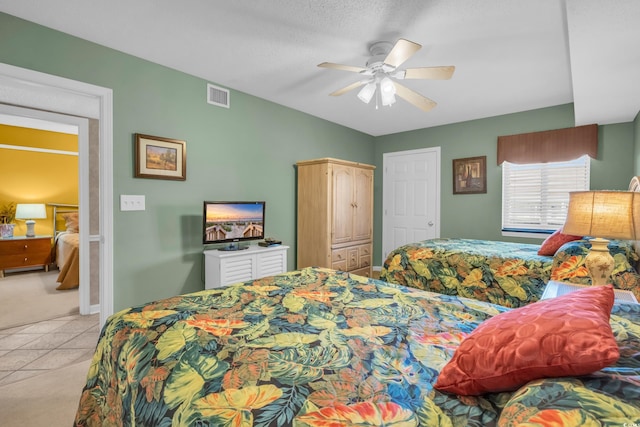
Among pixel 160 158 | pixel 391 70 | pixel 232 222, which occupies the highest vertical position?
pixel 391 70

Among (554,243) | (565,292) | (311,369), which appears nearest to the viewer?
(311,369)

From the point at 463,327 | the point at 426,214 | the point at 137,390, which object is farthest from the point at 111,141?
the point at 426,214

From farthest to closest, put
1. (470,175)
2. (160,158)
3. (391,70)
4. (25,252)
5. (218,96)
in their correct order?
1. (25,252)
2. (470,175)
3. (218,96)
4. (160,158)
5. (391,70)

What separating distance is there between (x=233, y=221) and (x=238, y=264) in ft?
1.53

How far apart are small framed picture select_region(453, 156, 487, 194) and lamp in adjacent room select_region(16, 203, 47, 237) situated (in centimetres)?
695

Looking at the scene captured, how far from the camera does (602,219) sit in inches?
A: 64.1

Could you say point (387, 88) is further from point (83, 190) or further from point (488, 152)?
point (83, 190)

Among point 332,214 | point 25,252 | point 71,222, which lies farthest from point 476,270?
point 25,252

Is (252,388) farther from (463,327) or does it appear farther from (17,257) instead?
(17,257)

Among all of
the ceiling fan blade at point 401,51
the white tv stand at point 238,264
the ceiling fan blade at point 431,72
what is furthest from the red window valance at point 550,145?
the white tv stand at point 238,264

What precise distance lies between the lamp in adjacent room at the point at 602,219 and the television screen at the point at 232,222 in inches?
108

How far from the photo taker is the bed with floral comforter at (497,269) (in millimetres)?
2238

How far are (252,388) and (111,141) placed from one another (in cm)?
264

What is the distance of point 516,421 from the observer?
60 cm
